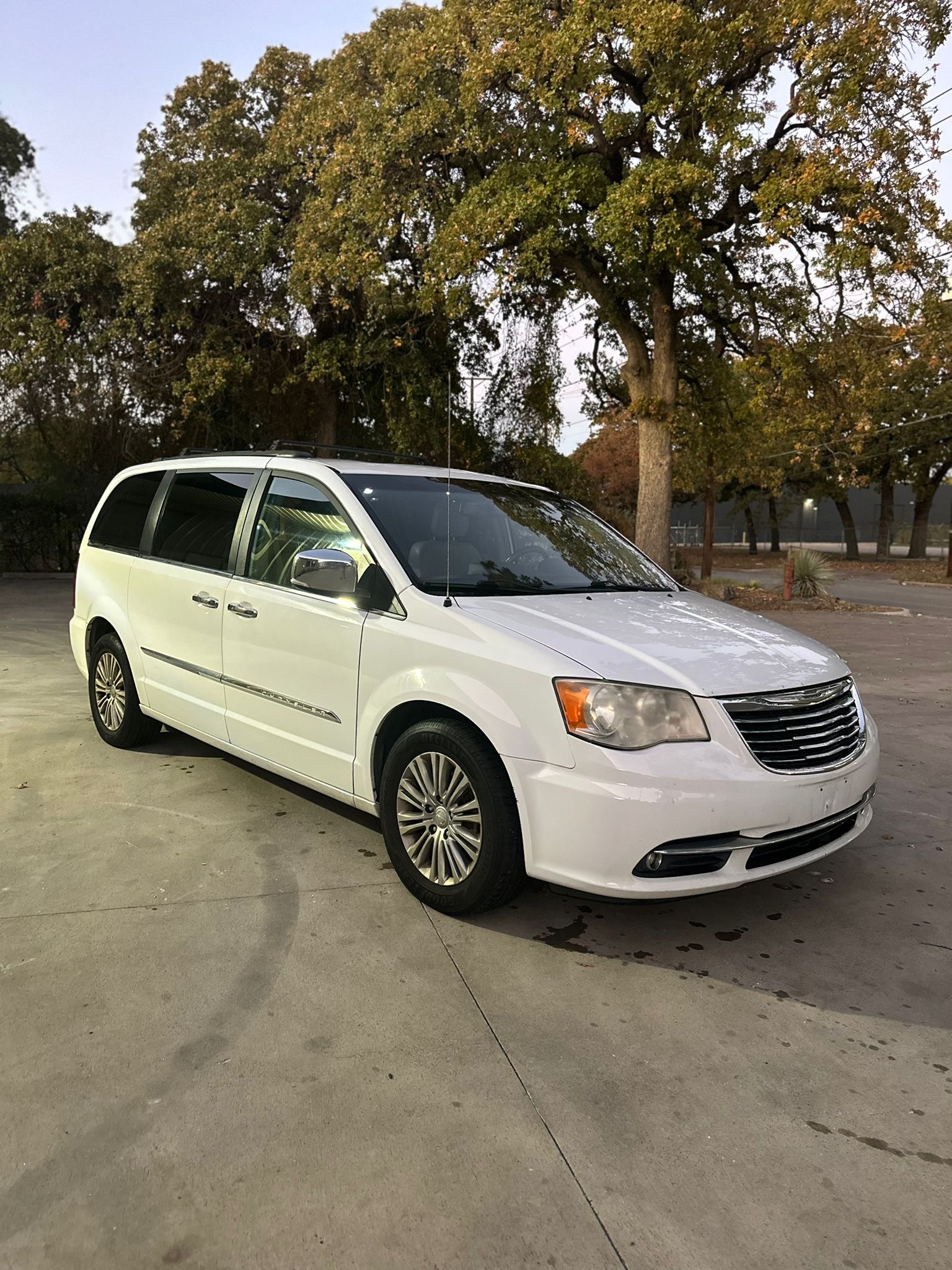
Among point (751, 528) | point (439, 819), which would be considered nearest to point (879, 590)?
point (439, 819)

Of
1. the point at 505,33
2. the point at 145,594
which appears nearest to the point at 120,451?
the point at 505,33

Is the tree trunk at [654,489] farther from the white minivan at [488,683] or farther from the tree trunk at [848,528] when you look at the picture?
the tree trunk at [848,528]

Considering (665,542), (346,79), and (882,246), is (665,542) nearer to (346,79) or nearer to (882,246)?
(882,246)

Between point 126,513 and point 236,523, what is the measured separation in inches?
61.4

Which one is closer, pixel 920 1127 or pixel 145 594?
pixel 920 1127

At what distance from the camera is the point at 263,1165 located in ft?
7.67

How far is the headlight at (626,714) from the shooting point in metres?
3.32

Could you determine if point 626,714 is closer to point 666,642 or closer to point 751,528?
point 666,642

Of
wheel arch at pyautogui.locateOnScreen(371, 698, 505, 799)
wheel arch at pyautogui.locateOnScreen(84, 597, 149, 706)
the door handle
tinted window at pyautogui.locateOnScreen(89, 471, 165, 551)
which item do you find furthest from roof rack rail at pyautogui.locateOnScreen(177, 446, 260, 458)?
wheel arch at pyautogui.locateOnScreen(371, 698, 505, 799)

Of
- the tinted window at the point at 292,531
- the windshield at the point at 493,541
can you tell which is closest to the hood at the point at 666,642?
the windshield at the point at 493,541

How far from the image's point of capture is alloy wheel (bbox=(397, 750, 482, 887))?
11.9ft

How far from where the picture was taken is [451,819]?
3.68 metres

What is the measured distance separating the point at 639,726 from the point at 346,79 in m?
16.1

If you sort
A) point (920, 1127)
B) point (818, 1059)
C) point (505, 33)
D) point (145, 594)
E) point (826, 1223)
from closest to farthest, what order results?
point (826, 1223) < point (920, 1127) < point (818, 1059) < point (145, 594) < point (505, 33)
